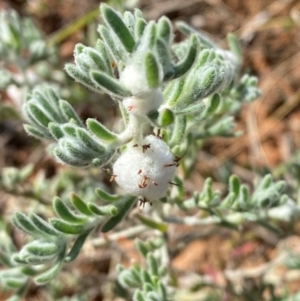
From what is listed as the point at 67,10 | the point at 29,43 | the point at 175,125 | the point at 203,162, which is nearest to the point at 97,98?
the point at 29,43

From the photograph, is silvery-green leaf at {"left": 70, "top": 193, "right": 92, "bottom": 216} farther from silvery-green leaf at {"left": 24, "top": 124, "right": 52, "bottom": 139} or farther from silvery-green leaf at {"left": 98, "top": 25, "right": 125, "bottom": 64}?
silvery-green leaf at {"left": 98, "top": 25, "right": 125, "bottom": 64}

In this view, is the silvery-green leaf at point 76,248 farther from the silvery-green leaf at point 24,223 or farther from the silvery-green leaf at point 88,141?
the silvery-green leaf at point 88,141

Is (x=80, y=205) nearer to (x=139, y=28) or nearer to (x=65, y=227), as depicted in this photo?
(x=65, y=227)

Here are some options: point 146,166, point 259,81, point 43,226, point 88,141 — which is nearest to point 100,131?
point 88,141

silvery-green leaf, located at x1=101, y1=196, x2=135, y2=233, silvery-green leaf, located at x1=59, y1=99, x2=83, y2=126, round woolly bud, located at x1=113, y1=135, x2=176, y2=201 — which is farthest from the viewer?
silvery-green leaf, located at x1=101, y1=196, x2=135, y2=233

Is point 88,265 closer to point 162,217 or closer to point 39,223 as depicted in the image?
point 162,217

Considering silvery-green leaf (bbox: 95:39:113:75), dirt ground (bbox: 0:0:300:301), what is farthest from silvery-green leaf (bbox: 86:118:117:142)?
dirt ground (bbox: 0:0:300:301)
